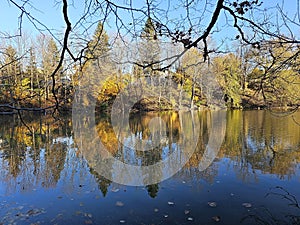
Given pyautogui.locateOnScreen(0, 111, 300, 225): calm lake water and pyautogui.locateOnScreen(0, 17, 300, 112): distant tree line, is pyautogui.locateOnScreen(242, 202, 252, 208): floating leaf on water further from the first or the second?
pyautogui.locateOnScreen(0, 17, 300, 112): distant tree line

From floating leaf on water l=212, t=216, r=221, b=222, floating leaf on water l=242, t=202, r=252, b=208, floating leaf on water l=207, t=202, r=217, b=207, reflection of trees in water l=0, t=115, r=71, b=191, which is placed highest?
reflection of trees in water l=0, t=115, r=71, b=191

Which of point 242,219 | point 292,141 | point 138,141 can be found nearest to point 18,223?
point 242,219

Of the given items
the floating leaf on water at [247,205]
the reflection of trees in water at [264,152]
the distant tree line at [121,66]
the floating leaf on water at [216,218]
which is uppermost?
the distant tree line at [121,66]

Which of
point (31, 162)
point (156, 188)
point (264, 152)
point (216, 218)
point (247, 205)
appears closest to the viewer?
point (216, 218)

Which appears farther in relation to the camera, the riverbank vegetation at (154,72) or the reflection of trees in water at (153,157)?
the reflection of trees in water at (153,157)

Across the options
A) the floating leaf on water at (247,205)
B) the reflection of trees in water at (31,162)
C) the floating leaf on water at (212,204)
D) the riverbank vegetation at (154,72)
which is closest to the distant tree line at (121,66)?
the riverbank vegetation at (154,72)

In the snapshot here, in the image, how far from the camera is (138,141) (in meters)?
8.95

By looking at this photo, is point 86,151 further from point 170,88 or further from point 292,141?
point 170,88

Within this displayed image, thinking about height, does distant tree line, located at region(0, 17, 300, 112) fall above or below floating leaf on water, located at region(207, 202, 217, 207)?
above

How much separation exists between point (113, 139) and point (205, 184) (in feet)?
17.7

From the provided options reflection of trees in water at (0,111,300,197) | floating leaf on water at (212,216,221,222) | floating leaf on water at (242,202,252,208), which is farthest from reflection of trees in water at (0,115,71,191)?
floating leaf on water at (242,202,252,208)

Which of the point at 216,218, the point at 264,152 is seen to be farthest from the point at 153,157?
the point at 216,218

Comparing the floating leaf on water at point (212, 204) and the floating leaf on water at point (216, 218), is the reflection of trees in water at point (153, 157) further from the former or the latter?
the floating leaf on water at point (216, 218)

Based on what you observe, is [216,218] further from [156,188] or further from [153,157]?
[153,157]
